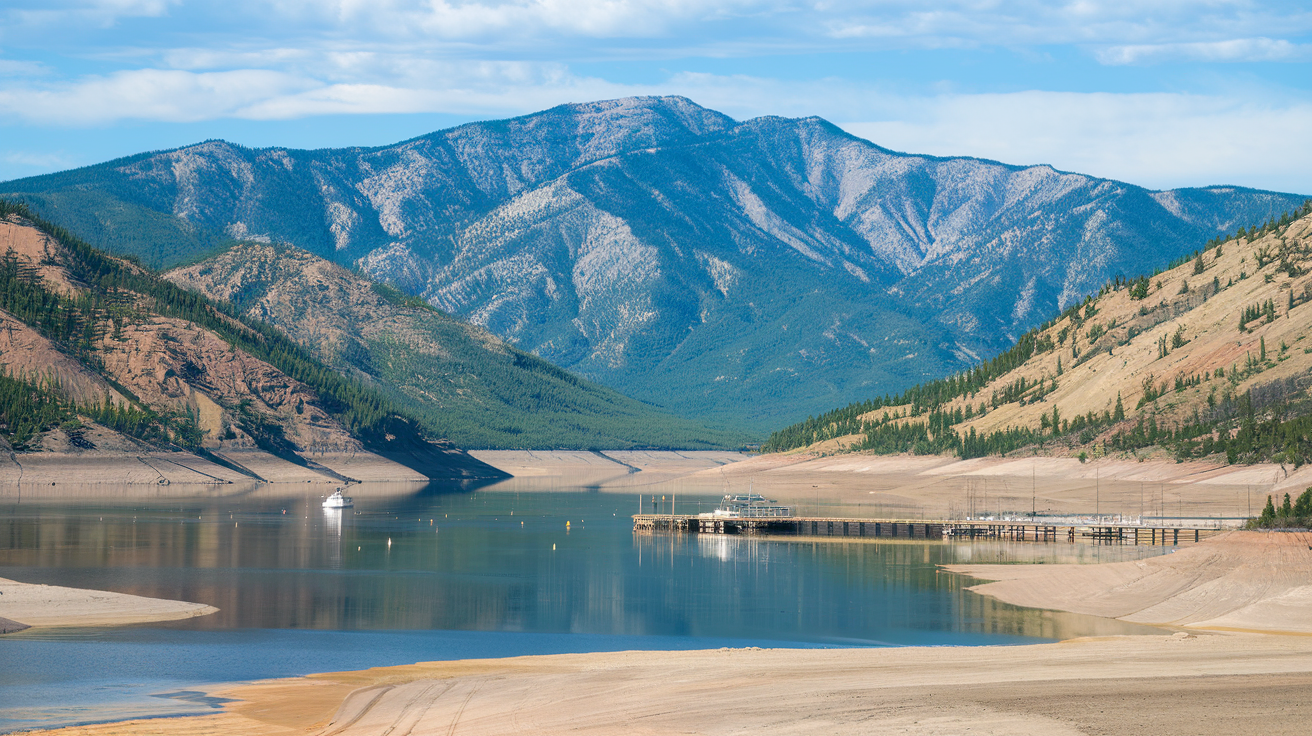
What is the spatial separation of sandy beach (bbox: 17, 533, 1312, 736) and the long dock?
61213 mm

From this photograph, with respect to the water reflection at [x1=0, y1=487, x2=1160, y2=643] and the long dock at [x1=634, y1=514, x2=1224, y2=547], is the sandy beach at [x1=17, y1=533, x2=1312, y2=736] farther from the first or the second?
the long dock at [x1=634, y1=514, x2=1224, y2=547]

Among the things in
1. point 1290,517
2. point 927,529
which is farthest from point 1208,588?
point 927,529

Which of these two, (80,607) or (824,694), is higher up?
(80,607)

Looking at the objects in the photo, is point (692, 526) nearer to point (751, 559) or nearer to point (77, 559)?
point (751, 559)

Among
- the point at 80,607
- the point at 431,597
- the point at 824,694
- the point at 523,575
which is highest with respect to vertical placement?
the point at 523,575

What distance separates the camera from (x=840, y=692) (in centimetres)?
5066

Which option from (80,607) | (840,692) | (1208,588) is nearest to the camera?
(840,692)

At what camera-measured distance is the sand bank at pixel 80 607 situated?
75044 millimetres

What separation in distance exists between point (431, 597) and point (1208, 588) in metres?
45.7

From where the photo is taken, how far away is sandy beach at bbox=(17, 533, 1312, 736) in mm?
44656

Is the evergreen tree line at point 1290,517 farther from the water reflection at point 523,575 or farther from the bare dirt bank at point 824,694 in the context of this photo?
the bare dirt bank at point 824,694

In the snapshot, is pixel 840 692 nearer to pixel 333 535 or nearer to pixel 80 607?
pixel 80 607

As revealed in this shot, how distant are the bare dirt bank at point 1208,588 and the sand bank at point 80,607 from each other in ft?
161

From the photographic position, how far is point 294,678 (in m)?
61.8
